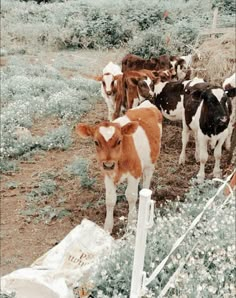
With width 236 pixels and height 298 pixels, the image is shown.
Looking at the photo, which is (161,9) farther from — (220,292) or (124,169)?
(220,292)

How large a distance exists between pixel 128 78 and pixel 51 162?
1199 mm

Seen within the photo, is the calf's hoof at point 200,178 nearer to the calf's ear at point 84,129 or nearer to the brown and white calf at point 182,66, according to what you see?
the calf's ear at point 84,129

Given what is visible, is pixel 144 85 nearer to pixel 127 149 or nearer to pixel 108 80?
pixel 108 80

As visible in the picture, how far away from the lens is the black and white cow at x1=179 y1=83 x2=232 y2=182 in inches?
202

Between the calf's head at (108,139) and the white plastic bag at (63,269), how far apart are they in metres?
0.51

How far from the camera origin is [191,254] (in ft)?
10.6

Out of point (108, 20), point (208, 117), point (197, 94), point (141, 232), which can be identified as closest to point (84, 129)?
point (208, 117)

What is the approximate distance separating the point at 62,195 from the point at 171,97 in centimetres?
167

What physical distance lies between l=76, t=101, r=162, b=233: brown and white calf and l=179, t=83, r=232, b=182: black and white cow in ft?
1.71

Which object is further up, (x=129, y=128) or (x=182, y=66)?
(x=129, y=128)

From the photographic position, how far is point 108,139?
4094 millimetres

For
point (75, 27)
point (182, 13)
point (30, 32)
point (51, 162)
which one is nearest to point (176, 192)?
point (51, 162)

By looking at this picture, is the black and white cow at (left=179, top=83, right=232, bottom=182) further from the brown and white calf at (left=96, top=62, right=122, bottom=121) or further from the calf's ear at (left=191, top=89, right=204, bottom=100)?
the brown and white calf at (left=96, top=62, right=122, bottom=121)

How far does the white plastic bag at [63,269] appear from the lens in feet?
10.8
